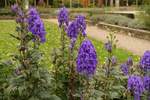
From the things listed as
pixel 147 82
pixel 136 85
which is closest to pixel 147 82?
pixel 147 82

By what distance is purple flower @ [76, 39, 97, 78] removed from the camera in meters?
4.06

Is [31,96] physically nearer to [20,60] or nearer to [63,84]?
[20,60]

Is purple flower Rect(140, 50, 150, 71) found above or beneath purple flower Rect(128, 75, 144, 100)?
above

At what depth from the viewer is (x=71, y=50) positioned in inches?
211

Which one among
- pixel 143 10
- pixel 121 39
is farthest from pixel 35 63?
pixel 143 10

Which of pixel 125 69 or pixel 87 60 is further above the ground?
pixel 87 60

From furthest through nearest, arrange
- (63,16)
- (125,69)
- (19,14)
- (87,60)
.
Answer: (125,69) → (63,16) → (19,14) → (87,60)

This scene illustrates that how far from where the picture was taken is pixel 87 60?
4.05 metres

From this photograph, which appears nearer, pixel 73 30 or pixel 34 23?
pixel 34 23

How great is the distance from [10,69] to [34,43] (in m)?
0.51

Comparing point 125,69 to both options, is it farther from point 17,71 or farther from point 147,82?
point 17,71

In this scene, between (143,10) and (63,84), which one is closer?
(63,84)

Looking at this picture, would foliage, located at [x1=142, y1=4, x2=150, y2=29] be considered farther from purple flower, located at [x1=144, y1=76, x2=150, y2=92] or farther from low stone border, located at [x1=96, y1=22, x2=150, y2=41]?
purple flower, located at [x1=144, y1=76, x2=150, y2=92]

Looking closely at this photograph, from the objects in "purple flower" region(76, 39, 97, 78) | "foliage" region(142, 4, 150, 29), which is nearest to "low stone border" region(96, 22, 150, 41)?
"foliage" region(142, 4, 150, 29)
